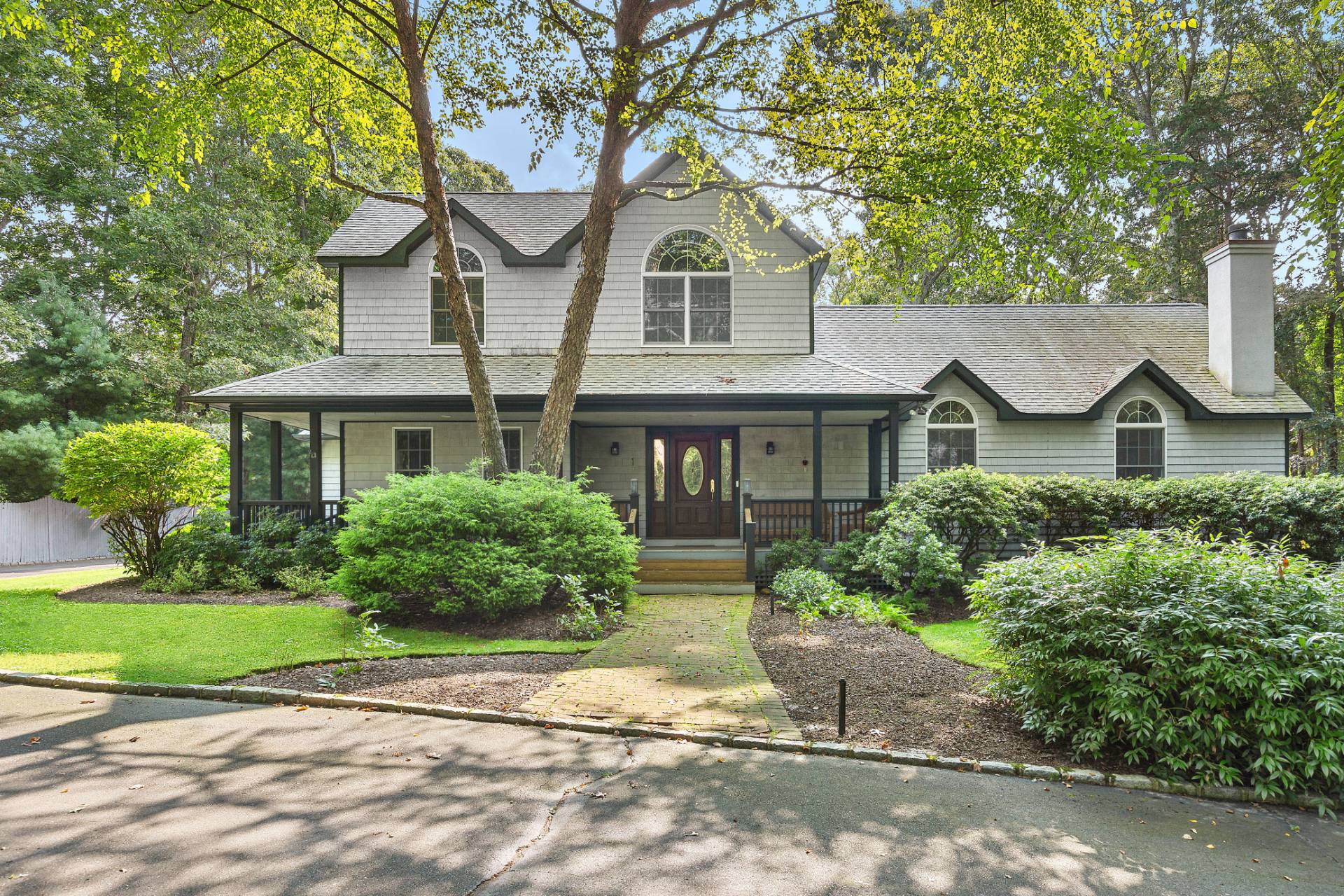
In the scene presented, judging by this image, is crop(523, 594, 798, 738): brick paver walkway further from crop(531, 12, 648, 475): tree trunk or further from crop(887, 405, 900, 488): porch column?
crop(887, 405, 900, 488): porch column

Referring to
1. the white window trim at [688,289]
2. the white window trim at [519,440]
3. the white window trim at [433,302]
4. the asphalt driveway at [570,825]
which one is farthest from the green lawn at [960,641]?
the white window trim at [433,302]

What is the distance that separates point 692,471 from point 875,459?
384cm

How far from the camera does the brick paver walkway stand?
516 centimetres

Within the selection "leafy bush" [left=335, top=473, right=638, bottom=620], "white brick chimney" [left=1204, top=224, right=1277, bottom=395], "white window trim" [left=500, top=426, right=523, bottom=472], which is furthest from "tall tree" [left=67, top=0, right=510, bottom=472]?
"white brick chimney" [left=1204, top=224, right=1277, bottom=395]

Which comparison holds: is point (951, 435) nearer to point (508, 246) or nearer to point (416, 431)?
point (508, 246)

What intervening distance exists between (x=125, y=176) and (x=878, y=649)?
28.4 m

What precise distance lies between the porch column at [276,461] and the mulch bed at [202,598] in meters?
2.85

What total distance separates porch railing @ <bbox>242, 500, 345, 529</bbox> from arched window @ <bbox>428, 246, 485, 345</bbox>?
395 cm

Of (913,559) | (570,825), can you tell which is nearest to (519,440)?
(913,559)

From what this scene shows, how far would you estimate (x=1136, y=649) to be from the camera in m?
4.40

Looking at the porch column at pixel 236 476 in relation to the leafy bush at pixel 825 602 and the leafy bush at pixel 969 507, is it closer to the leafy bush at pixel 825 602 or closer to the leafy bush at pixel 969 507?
the leafy bush at pixel 825 602

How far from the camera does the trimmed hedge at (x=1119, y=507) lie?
33.3 ft

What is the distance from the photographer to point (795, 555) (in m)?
11.5

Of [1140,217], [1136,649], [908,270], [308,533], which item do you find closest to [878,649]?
[1136,649]
